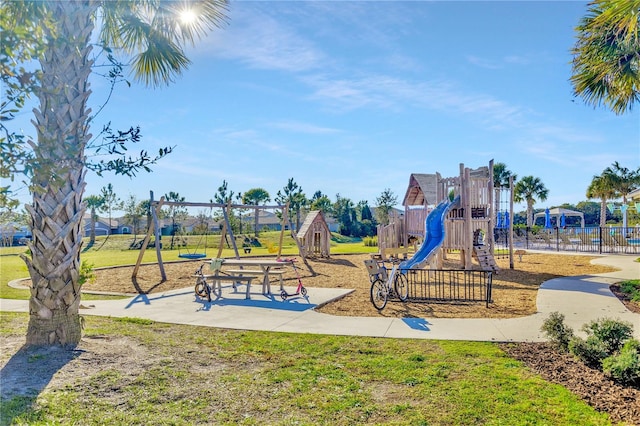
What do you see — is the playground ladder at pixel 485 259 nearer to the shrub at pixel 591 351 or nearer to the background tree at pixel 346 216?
the shrub at pixel 591 351

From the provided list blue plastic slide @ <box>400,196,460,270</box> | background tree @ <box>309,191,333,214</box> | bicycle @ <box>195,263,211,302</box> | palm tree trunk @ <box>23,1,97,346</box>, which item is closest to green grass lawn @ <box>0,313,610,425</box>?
palm tree trunk @ <box>23,1,97,346</box>

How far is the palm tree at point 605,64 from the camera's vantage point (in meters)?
8.63

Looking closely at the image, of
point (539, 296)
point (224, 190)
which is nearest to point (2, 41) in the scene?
point (539, 296)

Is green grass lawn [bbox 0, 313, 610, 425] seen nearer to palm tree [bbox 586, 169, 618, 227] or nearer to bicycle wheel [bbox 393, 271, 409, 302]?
bicycle wheel [bbox 393, 271, 409, 302]

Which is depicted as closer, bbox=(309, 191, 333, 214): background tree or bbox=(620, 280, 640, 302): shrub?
bbox=(620, 280, 640, 302): shrub

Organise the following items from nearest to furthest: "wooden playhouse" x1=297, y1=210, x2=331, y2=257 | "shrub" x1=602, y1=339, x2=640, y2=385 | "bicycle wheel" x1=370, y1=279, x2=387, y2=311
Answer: "shrub" x1=602, y1=339, x2=640, y2=385
"bicycle wheel" x1=370, y1=279, x2=387, y2=311
"wooden playhouse" x1=297, y1=210, x2=331, y2=257

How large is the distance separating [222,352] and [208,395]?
1495 mm

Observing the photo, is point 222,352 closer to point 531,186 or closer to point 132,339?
point 132,339

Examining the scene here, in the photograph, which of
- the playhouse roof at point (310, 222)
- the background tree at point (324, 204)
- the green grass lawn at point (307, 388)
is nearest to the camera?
the green grass lawn at point (307, 388)

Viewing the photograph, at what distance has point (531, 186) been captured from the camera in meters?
46.7

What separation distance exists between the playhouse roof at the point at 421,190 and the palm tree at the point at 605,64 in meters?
8.99

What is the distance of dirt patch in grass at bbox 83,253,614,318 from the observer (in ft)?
28.3

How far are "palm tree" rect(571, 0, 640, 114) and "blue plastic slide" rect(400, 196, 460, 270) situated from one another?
5.50 metres

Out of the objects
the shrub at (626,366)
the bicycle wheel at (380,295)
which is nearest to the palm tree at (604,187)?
the bicycle wheel at (380,295)
